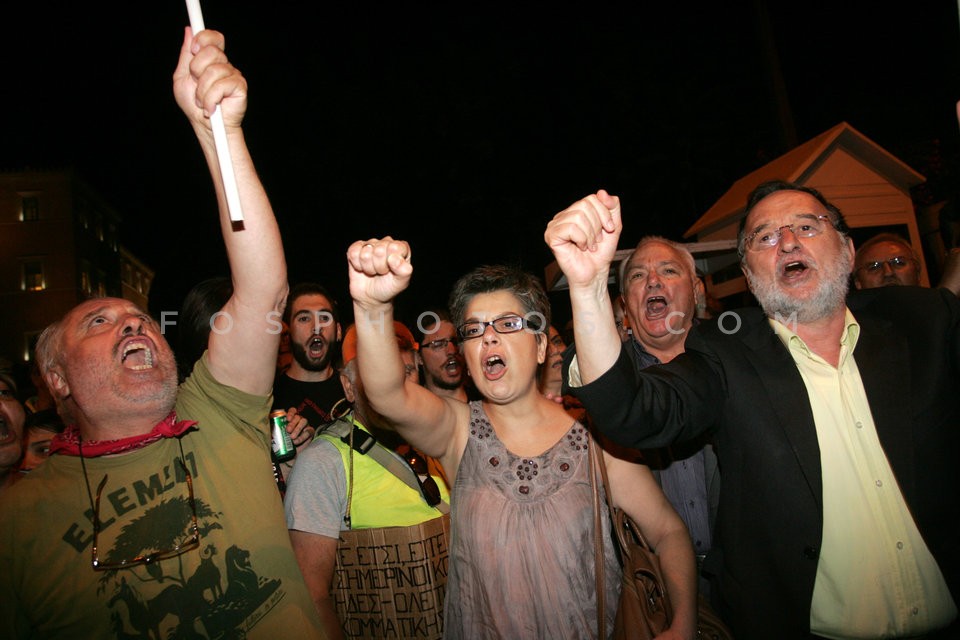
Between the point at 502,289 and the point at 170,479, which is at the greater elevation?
the point at 502,289

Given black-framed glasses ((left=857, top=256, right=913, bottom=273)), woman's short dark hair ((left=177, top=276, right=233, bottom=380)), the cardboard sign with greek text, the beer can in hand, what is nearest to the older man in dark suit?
the cardboard sign with greek text

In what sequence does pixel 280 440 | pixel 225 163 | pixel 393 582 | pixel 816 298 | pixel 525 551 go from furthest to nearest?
pixel 280 440, pixel 393 582, pixel 816 298, pixel 525 551, pixel 225 163

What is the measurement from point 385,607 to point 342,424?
0.82 meters

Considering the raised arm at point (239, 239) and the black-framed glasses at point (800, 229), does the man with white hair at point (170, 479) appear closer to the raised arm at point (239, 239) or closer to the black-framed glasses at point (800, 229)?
the raised arm at point (239, 239)

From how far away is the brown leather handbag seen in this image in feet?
7.38

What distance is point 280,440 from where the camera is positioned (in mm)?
3084

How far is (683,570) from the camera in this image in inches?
94.9

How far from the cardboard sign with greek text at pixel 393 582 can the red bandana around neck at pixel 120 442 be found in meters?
0.85

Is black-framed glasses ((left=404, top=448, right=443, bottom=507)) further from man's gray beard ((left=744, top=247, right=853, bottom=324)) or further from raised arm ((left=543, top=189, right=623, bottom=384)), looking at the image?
man's gray beard ((left=744, top=247, right=853, bottom=324))

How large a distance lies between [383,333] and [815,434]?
1590 mm

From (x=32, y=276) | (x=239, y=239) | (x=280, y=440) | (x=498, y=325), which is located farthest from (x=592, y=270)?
(x=32, y=276)

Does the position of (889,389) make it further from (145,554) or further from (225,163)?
(145,554)

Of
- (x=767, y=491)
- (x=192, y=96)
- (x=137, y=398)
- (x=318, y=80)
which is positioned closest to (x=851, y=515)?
(x=767, y=491)

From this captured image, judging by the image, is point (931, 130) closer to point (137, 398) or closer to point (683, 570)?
point (683, 570)
